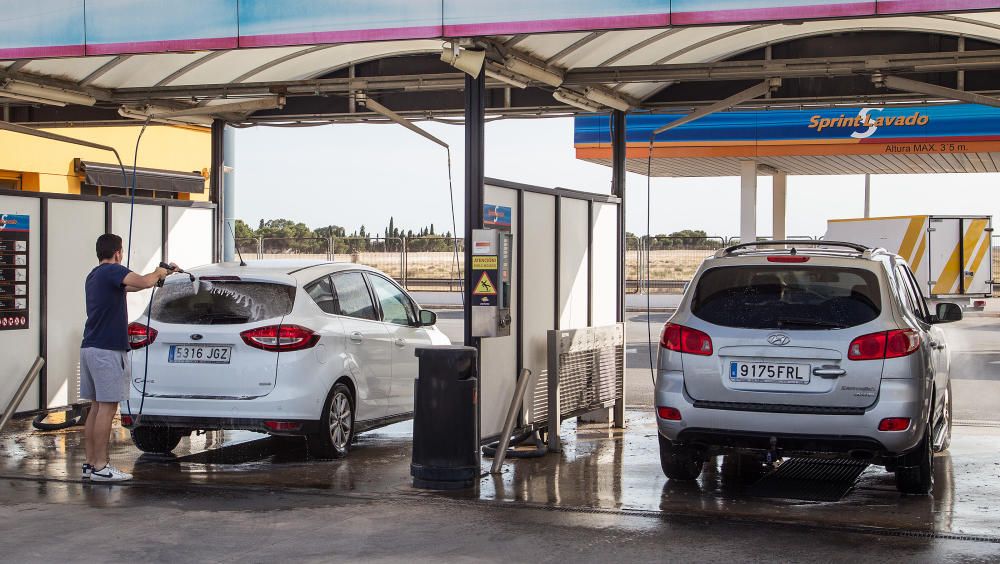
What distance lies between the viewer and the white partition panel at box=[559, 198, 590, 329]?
36.4 feet

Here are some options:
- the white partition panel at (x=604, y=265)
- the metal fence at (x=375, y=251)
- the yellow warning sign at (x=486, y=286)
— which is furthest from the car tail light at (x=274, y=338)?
the metal fence at (x=375, y=251)

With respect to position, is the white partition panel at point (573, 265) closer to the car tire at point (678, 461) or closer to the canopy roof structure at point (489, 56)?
the canopy roof structure at point (489, 56)

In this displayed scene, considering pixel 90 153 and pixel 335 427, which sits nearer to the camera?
pixel 335 427

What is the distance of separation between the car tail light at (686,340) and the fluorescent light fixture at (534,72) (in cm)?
264

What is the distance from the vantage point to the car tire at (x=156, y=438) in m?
10.3

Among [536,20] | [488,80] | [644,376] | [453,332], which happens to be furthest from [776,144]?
[536,20]

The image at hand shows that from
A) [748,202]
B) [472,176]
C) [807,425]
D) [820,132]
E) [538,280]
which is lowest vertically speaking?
[807,425]

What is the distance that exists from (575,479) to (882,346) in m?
2.48

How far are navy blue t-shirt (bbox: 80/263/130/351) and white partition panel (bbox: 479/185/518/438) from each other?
261cm

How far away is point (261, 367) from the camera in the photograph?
374 inches

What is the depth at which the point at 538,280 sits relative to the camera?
10617 mm

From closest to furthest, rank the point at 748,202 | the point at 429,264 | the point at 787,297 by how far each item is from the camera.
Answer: the point at 787,297
the point at 748,202
the point at 429,264

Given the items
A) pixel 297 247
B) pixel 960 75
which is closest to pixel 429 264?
pixel 297 247

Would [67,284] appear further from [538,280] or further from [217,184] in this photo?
[538,280]
